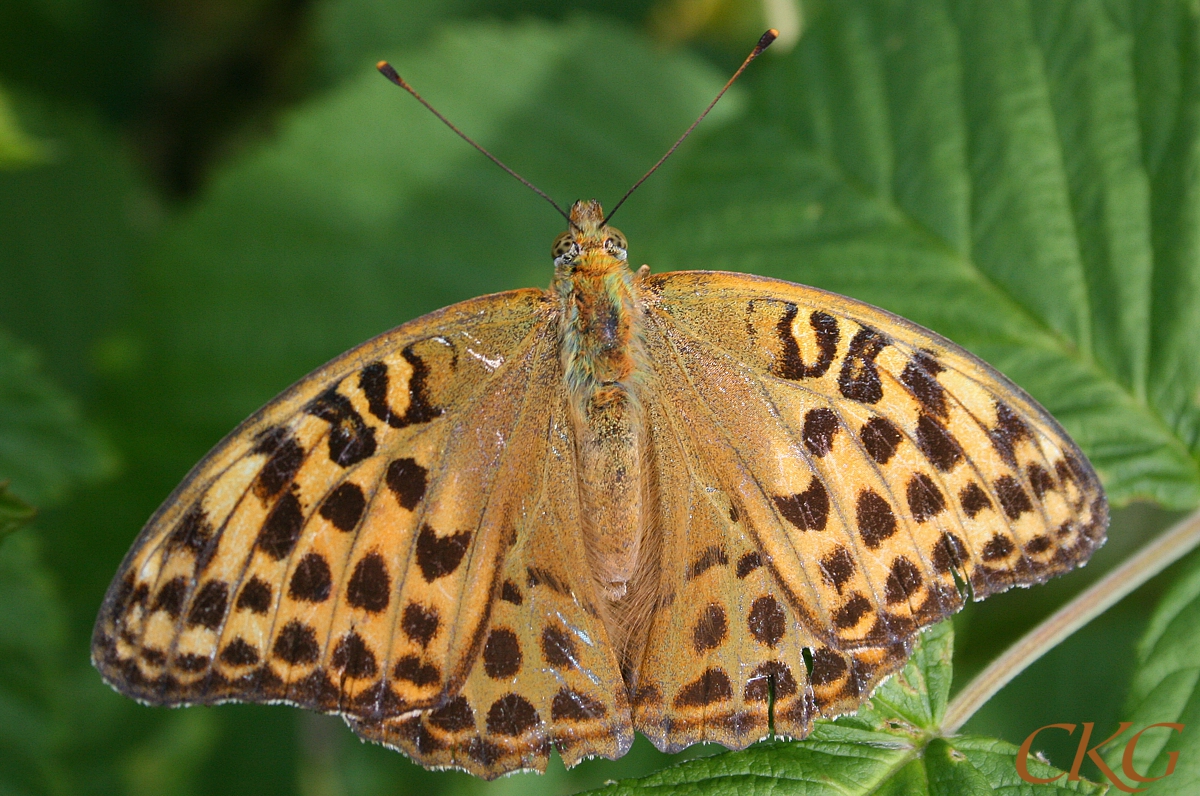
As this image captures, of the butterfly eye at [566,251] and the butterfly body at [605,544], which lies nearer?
the butterfly body at [605,544]

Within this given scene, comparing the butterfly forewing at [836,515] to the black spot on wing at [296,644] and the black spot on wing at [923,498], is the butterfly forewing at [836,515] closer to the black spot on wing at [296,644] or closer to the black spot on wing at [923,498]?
the black spot on wing at [923,498]

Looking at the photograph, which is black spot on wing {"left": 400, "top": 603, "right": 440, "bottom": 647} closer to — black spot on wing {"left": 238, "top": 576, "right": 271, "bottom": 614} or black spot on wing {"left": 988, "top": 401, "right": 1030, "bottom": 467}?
black spot on wing {"left": 238, "top": 576, "right": 271, "bottom": 614}

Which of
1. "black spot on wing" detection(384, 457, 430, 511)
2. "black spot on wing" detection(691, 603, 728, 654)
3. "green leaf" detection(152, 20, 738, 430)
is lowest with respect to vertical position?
"black spot on wing" detection(691, 603, 728, 654)

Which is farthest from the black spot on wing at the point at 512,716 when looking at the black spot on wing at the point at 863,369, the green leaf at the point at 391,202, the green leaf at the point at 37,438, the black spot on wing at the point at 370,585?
the green leaf at the point at 391,202

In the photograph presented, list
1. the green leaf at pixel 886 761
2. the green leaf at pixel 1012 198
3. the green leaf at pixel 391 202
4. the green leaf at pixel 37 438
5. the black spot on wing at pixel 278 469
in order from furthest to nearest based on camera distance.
A: the green leaf at pixel 391 202
the green leaf at pixel 37 438
the green leaf at pixel 1012 198
the black spot on wing at pixel 278 469
the green leaf at pixel 886 761

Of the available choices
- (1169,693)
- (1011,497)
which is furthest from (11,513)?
(1169,693)

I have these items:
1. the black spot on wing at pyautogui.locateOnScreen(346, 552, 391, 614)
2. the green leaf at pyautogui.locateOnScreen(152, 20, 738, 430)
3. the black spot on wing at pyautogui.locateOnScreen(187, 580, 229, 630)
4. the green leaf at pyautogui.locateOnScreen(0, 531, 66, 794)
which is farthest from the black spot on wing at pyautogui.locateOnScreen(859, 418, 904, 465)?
the green leaf at pyautogui.locateOnScreen(152, 20, 738, 430)

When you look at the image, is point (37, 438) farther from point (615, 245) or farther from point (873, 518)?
point (873, 518)
